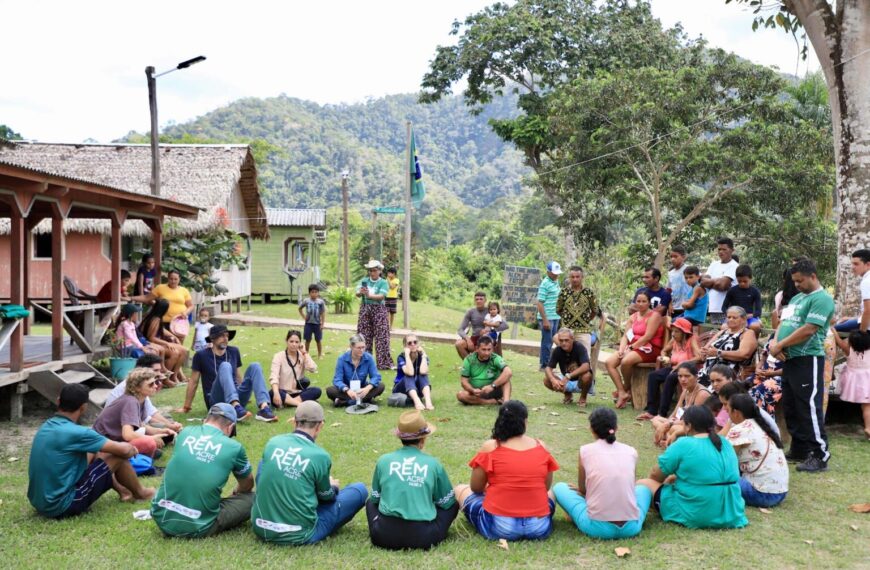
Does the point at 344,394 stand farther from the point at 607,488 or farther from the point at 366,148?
the point at 366,148

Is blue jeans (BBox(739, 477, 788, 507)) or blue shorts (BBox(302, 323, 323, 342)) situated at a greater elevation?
blue shorts (BBox(302, 323, 323, 342))

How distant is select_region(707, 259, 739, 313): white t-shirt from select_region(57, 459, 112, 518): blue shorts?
7.86 metres

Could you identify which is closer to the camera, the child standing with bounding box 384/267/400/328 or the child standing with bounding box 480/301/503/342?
the child standing with bounding box 480/301/503/342

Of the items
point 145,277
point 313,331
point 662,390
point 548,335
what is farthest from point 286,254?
point 662,390

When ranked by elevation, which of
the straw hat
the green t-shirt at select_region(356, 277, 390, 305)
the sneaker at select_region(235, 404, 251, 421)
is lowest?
the sneaker at select_region(235, 404, 251, 421)

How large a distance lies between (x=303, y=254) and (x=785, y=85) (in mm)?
21555

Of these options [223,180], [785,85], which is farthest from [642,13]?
→ [223,180]

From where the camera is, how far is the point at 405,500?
532cm

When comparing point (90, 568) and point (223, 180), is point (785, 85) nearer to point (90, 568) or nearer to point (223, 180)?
point (223, 180)

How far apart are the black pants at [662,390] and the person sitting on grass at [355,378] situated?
11.8ft

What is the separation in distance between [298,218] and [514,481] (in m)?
29.1

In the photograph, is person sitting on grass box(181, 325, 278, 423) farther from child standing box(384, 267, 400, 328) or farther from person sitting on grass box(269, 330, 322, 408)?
child standing box(384, 267, 400, 328)

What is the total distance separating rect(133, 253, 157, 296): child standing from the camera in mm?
13836

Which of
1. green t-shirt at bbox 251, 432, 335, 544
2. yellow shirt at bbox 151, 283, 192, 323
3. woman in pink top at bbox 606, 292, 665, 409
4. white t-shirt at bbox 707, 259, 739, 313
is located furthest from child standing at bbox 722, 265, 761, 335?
yellow shirt at bbox 151, 283, 192, 323
